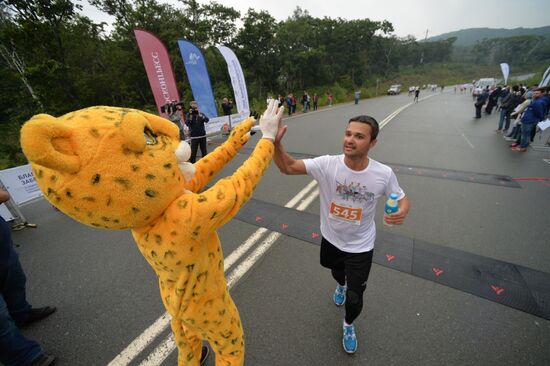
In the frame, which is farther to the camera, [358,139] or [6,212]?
[6,212]

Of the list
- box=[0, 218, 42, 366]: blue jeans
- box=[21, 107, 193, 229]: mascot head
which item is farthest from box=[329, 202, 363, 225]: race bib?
box=[0, 218, 42, 366]: blue jeans

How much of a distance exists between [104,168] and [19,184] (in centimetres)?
614

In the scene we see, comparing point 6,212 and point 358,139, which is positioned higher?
point 358,139

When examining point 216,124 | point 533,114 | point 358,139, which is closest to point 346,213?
point 358,139

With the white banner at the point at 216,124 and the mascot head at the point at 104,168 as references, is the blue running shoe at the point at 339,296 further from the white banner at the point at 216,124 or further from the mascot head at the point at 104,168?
the white banner at the point at 216,124

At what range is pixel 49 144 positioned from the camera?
0.86 m

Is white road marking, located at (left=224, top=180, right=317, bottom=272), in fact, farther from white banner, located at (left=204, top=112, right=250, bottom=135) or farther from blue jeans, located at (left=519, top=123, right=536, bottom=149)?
blue jeans, located at (left=519, top=123, right=536, bottom=149)

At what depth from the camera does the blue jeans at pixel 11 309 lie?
1876 millimetres

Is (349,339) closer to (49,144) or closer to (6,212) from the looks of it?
(49,144)

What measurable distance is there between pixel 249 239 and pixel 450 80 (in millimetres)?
84947

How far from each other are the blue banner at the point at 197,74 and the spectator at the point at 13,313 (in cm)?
987

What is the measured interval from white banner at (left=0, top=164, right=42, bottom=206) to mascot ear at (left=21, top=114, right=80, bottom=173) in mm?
5712

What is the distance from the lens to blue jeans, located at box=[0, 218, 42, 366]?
1876mm

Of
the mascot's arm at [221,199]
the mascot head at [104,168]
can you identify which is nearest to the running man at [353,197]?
the mascot's arm at [221,199]
